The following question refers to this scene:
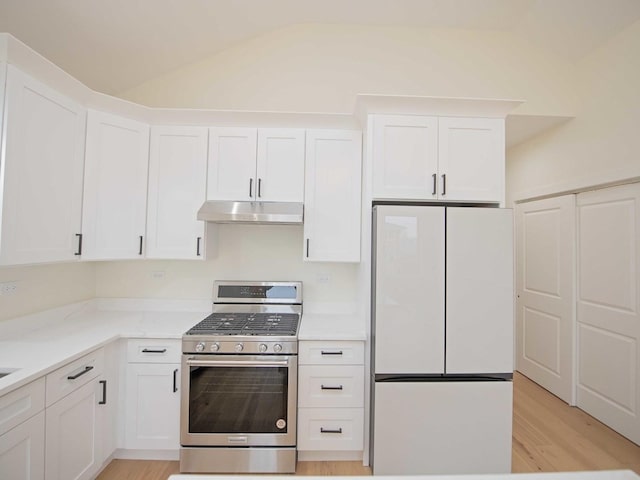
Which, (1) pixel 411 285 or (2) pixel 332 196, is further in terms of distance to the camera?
(2) pixel 332 196

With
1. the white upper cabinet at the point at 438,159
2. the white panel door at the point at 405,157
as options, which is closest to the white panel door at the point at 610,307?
the white upper cabinet at the point at 438,159

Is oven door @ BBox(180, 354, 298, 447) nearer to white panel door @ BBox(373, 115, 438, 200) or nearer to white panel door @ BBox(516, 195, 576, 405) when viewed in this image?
white panel door @ BBox(373, 115, 438, 200)

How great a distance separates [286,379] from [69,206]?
1.82 metres

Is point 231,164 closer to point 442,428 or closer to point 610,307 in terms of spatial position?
point 442,428

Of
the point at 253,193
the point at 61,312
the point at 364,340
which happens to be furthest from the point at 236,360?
the point at 61,312

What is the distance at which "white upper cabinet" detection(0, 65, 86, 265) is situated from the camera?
152 cm

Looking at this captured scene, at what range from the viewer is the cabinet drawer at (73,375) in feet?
4.86

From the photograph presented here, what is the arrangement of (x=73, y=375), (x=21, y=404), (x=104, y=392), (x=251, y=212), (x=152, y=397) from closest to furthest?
1. (x=21, y=404)
2. (x=73, y=375)
3. (x=104, y=392)
4. (x=152, y=397)
5. (x=251, y=212)

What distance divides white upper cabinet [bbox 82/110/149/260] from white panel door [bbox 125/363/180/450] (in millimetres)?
853

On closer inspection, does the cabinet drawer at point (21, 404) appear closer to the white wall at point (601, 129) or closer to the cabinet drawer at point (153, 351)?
the cabinet drawer at point (153, 351)

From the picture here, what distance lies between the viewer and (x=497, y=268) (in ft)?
6.25

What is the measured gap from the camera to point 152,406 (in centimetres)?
197

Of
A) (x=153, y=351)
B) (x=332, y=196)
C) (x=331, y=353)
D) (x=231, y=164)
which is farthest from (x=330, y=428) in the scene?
(x=231, y=164)

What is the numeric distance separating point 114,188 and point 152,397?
58.9 inches
